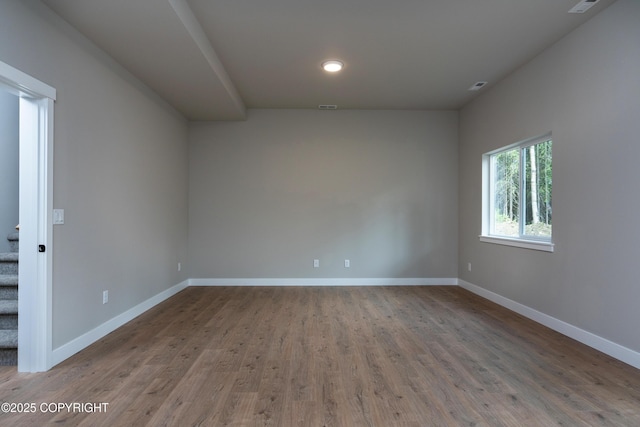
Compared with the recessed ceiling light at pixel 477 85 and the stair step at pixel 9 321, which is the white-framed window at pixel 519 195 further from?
the stair step at pixel 9 321

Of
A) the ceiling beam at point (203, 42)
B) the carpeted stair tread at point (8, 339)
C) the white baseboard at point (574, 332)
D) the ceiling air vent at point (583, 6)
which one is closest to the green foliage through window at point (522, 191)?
the white baseboard at point (574, 332)

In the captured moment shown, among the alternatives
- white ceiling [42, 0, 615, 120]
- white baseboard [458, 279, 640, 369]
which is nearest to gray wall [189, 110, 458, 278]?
white ceiling [42, 0, 615, 120]

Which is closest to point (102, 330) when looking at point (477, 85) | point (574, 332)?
point (574, 332)

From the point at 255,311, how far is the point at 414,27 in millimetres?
3248

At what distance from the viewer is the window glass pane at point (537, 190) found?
11.4 feet

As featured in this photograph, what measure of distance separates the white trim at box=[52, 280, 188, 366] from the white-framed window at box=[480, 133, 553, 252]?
422 cm

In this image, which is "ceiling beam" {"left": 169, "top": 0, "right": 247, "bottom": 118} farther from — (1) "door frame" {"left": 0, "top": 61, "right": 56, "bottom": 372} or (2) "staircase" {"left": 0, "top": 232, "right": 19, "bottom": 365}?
(2) "staircase" {"left": 0, "top": 232, "right": 19, "bottom": 365}

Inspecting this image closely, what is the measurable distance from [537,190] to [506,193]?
0.61m

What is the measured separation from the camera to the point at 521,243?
147 inches

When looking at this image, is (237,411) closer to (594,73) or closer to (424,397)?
(424,397)

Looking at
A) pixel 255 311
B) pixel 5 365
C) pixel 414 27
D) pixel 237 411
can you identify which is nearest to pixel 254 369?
pixel 237 411

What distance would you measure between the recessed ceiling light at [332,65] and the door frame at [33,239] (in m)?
2.46

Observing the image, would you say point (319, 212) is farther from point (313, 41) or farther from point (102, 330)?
point (102, 330)

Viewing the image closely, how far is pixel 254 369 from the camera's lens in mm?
2375
